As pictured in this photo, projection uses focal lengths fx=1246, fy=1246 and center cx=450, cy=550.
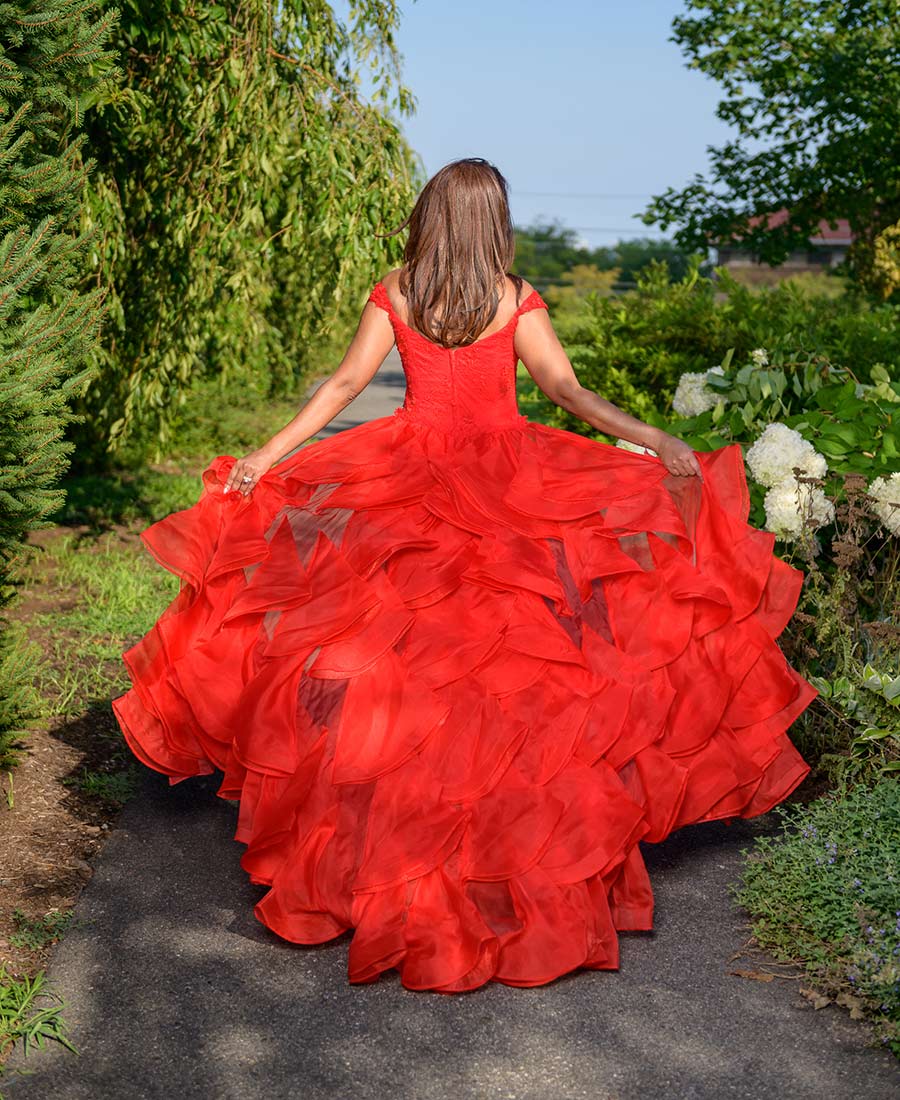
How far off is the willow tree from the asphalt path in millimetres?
4405

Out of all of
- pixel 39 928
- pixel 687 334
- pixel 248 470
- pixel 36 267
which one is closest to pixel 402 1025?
pixel 39 928

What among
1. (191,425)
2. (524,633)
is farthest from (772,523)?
(191,425)

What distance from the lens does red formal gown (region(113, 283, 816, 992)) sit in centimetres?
330

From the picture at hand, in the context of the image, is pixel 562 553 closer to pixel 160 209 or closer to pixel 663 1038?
pixel 663 1038

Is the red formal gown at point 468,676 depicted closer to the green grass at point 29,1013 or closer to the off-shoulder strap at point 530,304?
the off-shoulder strap at point 530,304

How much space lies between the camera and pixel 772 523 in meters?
4.88

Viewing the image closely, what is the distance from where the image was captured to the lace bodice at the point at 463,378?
4.08 metres

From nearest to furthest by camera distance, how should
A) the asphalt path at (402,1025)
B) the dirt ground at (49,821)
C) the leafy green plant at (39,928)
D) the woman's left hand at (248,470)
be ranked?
the asphalt path at (402,1025) → the leafy green plant at (39,928) → the dirt ground at (49,821) → the woman's left hand at (248,470)

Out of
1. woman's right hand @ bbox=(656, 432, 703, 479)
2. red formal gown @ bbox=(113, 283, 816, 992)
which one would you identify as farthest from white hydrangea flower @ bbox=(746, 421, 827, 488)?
woman's right hand @ bbox=(656, 432, 703, 479)

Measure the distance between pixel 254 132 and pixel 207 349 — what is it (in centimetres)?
255

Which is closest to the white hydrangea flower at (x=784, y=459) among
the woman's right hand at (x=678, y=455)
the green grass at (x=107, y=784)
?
the woman's right hand at (x=678, y=455)

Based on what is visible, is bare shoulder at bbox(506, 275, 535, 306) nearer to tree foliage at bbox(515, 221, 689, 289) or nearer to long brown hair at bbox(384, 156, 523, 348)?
long brown hair at bbox(384, 156, 523, 348)

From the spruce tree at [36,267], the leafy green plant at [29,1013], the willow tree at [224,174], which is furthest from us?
the willow tree at [224,174]

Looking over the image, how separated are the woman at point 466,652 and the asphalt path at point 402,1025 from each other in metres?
0.11
